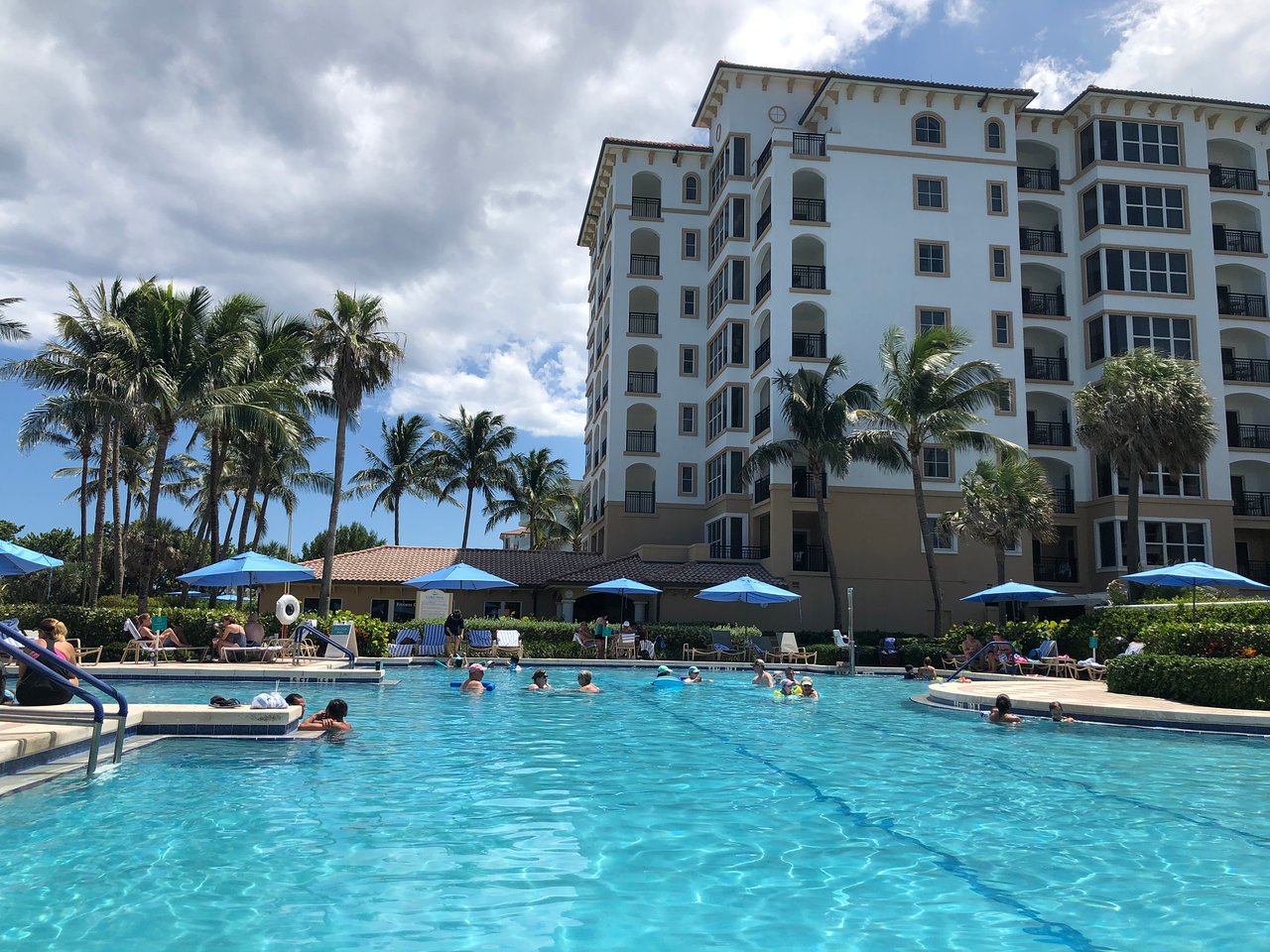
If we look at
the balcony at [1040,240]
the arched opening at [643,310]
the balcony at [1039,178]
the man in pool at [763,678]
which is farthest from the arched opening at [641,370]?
the man in pool at [763,678]

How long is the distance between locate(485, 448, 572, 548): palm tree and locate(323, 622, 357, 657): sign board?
30.4 m

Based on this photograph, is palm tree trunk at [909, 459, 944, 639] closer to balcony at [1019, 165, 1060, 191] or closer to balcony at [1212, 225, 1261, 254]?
balcony at [1019, 165, 1060, 191]

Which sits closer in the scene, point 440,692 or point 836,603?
point 440,692

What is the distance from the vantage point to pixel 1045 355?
136 ft

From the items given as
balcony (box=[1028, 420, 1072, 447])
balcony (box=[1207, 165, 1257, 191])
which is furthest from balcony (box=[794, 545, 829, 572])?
balcony (box=[1207, 165, 1257, 191])

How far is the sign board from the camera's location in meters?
23.5

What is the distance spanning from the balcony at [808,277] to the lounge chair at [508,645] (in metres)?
19.3

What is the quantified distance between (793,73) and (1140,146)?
14995mm

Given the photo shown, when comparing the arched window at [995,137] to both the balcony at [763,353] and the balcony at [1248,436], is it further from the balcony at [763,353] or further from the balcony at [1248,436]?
the balcony at [1248,436]

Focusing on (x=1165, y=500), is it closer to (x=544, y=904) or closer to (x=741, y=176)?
(x=741, y=176)

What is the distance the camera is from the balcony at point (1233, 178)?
41.8 m

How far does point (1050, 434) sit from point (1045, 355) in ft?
11.8

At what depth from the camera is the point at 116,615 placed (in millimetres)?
22234

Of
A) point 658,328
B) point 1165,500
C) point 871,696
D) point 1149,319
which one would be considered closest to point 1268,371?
point 1149,319
